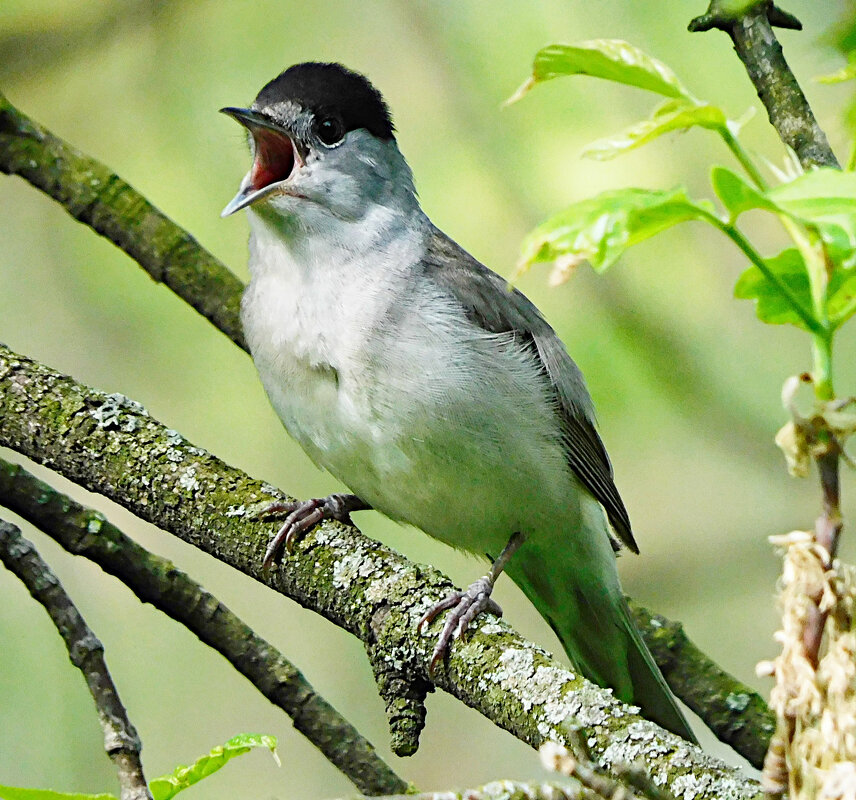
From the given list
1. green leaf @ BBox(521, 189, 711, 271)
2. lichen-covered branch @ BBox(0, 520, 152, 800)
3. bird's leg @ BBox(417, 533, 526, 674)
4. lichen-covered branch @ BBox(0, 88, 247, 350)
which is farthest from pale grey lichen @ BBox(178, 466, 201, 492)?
green leaf @ BBox(521, 189, 711, 271)

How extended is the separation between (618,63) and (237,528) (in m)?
2.14

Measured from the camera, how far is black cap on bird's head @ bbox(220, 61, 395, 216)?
4.40 metres

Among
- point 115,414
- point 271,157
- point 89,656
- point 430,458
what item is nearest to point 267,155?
point 271,157

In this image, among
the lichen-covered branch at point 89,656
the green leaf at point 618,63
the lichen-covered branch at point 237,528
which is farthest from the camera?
the lichen-covered branch at point 237,528

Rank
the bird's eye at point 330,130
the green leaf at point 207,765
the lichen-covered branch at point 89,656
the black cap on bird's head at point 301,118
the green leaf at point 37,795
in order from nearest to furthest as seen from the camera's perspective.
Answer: the green leaf at point 37,795 → the green leaf at point 207,765 → the lichen-covered branch at point 89,656 → the black cap on bird's head at point 301,118 → the bird's eye at point 330,130

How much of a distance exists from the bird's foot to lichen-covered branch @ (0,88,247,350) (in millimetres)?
1942

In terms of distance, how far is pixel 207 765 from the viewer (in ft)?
7.06

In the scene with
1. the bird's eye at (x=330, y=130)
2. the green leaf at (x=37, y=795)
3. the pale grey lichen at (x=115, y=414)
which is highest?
the bird's eye at (x=330, y=130)

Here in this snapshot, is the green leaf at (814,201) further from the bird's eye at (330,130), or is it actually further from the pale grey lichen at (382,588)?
the bird's eye at (330,130)

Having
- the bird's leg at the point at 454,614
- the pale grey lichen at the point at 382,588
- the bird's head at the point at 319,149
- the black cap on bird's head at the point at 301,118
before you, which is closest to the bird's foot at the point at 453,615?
the bird's leg at the point at 454,614

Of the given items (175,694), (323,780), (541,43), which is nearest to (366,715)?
(323,780)

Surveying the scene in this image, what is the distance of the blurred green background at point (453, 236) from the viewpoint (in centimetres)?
596

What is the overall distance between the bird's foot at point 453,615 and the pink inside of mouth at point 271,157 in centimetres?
219

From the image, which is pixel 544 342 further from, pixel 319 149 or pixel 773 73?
pixel 773 73
